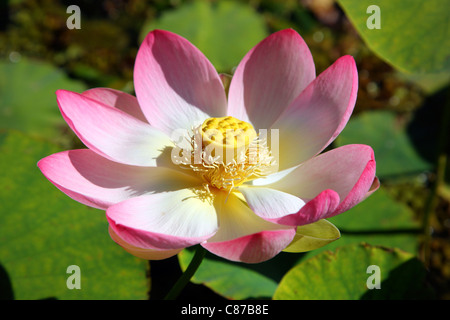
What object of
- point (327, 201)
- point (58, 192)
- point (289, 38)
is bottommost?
point (58, 192)

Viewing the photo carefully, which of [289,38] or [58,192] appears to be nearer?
[289,38]

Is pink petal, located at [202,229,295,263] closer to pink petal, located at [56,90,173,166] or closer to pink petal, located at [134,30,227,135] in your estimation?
pink petal, located at [56,90,173,166]

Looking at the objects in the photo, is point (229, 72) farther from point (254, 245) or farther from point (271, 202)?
point (254, 245)

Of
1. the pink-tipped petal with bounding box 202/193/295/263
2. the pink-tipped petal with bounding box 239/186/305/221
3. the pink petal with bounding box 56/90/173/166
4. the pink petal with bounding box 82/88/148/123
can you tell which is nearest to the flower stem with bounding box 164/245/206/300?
the pink-tipped petal with bounding box 202/193/295/263

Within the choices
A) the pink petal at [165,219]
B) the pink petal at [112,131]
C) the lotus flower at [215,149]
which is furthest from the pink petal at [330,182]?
the pink petal at [112,131]
